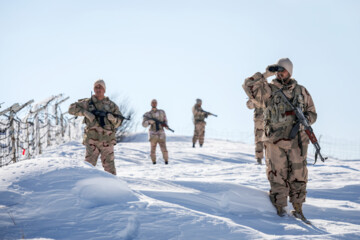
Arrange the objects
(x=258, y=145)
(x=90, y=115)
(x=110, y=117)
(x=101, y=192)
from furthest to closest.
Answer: (x=258, y=145) < (x=110, y=117) < (x=90, y=115) < (x=101, y=192)

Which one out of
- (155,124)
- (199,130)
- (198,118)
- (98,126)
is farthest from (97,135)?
(199,130)

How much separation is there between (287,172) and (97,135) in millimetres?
3098

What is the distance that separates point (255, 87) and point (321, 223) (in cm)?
151

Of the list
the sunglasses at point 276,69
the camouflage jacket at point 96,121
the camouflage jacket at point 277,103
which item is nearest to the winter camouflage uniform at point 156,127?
the camouflage jacket at point 96,121

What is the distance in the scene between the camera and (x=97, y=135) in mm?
5520

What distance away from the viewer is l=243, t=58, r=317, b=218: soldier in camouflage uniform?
3.59 m

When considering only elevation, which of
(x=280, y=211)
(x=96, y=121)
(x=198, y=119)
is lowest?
(x=280, y=211)

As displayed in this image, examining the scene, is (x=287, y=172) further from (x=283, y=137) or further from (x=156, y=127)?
(x=156, y=127)

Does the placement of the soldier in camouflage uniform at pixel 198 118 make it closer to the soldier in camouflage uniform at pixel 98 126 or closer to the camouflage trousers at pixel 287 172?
the soldier in camouflage uniform at pixel 98 126

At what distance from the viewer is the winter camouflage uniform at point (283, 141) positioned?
3.59m

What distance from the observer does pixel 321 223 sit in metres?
3.45

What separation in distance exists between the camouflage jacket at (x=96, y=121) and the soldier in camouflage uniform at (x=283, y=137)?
107 inches

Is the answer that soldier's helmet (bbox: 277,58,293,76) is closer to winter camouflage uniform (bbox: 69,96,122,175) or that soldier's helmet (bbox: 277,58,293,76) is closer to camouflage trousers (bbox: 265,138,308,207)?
camouflage trousers (bbox: 265,138,308,207)

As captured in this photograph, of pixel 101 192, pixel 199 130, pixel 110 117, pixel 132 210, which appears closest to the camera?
pixel 132 210
